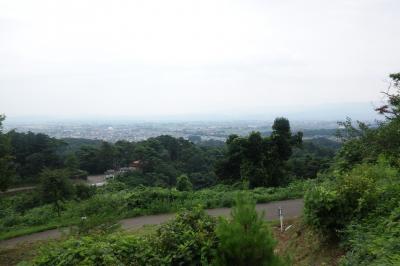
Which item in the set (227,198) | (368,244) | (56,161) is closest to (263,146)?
(227,198)

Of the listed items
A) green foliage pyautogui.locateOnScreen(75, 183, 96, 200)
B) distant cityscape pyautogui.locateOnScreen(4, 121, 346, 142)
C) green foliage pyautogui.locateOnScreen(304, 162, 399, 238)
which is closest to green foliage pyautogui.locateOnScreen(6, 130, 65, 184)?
green foliage pyautogui.locateOnScreen(75, 183, 96, 200)

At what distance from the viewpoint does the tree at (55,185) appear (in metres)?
13.5

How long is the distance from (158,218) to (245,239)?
27.4ft

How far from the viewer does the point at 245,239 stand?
4.16m

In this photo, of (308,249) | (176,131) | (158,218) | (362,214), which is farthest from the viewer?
(176,131)

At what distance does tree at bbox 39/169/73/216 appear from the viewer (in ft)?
44.3

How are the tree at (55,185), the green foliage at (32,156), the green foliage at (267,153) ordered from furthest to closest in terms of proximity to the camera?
the green foliage at (32,156)
the green foliage at (267,153)
the tree at (55,185)

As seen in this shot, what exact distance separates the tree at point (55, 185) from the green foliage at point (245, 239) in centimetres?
1057

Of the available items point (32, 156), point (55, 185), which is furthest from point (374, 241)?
point (32, 156)

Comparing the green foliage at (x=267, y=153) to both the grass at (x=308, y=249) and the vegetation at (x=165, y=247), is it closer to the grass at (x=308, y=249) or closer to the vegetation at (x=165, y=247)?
the grass at (x=308, y=249)

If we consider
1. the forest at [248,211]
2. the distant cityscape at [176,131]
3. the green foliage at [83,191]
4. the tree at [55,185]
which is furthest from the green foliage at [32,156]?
the distant cityscape at [176,131]

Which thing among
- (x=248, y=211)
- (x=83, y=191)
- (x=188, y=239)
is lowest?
(x=83, y=191)

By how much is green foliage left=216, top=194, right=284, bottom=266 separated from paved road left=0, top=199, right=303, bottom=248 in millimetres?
6623

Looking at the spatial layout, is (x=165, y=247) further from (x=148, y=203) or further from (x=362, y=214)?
(x=148, y=203)
